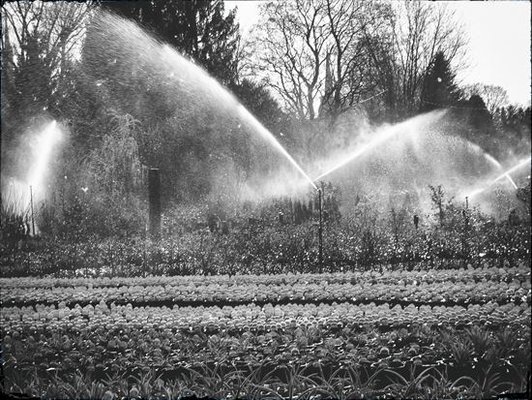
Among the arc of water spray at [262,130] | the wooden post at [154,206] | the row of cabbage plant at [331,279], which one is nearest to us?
the row of cabbage plant at [331,279]

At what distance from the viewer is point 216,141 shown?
55.5ft

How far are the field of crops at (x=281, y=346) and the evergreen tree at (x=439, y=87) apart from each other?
11659 millimetres

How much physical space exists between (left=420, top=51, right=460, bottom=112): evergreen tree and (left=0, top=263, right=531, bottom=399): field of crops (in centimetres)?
1166

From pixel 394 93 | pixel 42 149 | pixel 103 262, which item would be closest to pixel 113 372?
pixel 103 262

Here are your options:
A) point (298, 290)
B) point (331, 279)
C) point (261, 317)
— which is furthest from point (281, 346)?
point (331, 279)

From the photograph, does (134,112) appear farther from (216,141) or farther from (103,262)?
(103,262)

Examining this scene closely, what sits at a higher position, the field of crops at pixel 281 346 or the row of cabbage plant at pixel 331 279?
the row of cabbage plant at pixel 331 279

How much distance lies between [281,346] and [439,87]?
1799 cm

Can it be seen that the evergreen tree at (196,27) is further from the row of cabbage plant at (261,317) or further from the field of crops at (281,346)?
the row of cabbage plant at (261,317)

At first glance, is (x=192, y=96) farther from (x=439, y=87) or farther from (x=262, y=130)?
(x=439, y=87)

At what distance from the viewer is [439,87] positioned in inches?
784

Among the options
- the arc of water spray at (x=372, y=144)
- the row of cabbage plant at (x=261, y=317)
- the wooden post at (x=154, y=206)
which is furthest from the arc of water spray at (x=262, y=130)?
the row of cabbage plant at (x=261, y=317)

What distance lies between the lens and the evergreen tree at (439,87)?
16.6m

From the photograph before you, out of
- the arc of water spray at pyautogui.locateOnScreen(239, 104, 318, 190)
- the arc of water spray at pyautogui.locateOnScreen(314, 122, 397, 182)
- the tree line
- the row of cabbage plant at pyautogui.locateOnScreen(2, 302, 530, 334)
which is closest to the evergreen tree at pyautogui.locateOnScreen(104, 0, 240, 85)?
the tree line
